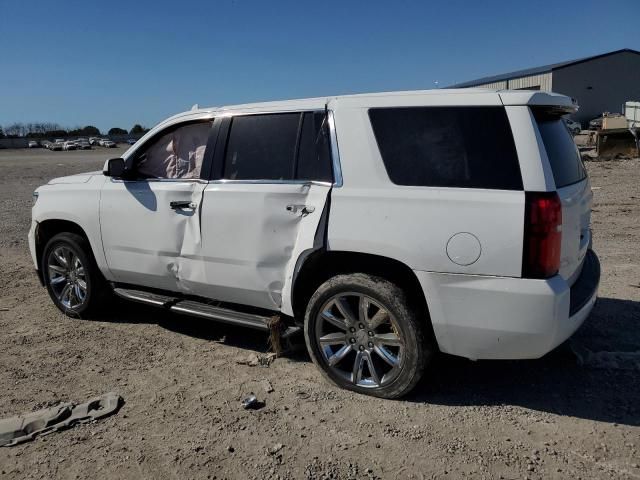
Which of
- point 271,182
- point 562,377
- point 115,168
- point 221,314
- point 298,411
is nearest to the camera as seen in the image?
point 298,411

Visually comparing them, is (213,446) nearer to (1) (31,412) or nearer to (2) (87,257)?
(1) (31,412)

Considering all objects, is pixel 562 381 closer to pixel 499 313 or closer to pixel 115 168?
pixel 499 313

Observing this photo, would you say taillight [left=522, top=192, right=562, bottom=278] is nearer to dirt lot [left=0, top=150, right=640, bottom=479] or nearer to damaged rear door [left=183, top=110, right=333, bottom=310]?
dirt lot [left=0, top=150, right=640, bottom=479]

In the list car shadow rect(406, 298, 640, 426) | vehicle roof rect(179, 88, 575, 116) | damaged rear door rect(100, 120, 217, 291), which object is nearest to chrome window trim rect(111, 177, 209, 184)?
damaged rear door rect(100, 120, 217, 291)

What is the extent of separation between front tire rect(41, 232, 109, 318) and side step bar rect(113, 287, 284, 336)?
31 cm

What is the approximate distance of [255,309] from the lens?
456 centimetres

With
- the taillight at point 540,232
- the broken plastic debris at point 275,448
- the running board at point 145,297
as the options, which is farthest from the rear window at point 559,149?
the running board at point 145,297

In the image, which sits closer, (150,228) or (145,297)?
(150,228)

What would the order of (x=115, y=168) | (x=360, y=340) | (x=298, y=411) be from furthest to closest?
1. (x=115, y=168)
2. (x=360, y=340)
3. (x=298, y=411)

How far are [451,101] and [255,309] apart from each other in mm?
2183

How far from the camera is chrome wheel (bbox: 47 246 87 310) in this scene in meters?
5.50

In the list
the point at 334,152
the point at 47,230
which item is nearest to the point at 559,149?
the point at 334,152

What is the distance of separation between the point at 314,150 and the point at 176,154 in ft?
4.95

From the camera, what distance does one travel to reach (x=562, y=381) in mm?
3990
